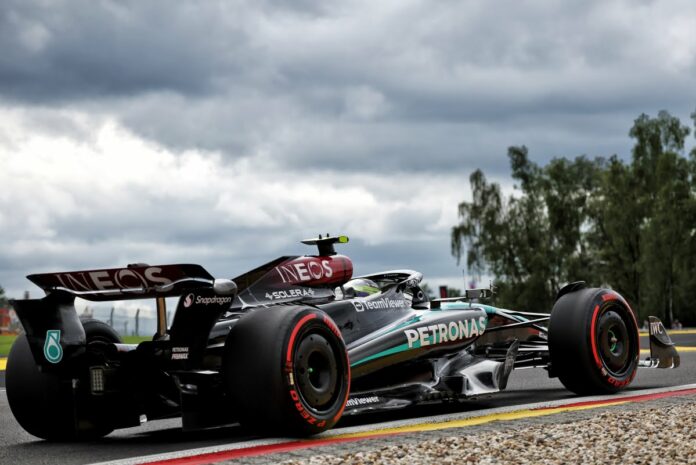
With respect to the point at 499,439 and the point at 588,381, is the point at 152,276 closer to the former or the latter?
the point at 499,439

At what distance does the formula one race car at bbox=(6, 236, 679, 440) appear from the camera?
6.75m

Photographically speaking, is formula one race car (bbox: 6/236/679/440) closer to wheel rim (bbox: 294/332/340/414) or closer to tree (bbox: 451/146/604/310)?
wheel rim (bbox: 294/332/340/414)

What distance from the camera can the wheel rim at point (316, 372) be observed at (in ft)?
22.5

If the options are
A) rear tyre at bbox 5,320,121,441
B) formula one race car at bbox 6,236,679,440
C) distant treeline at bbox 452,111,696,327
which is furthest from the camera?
distant treeline at bbox 452,111,696,327

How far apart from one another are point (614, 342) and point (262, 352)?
4.70 m

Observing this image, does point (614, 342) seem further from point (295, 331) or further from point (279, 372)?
point (279, 372)

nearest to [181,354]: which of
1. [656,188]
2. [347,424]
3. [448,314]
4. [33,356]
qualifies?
[33,356]

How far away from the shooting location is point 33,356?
7156mm

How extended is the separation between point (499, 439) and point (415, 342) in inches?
100

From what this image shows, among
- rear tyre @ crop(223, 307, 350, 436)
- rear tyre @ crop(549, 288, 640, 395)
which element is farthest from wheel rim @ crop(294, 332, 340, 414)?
rear tyre @ crop(549, 288, 640, 395)

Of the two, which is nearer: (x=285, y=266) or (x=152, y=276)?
(x=152, y=276)

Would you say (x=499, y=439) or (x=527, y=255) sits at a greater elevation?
(x=527, y=255)

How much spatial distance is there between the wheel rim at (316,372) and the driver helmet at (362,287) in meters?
1.68

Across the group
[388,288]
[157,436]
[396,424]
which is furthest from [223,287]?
[388,288]
